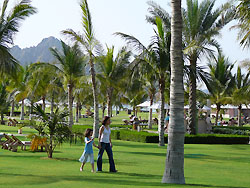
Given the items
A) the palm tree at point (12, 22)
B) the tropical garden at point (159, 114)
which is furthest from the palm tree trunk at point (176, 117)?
the palm tree at point (12, 22)

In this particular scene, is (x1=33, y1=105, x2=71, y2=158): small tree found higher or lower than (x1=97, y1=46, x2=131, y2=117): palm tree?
lower

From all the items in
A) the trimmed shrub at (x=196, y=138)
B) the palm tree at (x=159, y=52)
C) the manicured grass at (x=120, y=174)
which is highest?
the palm tree at (x=159, y=52)

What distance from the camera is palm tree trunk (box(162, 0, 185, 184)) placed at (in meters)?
8.53

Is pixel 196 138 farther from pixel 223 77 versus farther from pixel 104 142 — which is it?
pixel 223 77

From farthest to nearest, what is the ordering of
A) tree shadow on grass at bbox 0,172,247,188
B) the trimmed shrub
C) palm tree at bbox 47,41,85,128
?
palm tree at bbox 47,41,85,128 < the trimmed shrub < tree shadow on grass at bbox 0,172,247,188

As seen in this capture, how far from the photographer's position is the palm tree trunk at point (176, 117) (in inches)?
336

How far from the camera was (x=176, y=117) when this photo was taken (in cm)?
877

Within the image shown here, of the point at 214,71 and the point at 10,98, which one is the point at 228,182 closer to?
the point at 214,71

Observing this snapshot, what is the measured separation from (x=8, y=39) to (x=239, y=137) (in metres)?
15.1

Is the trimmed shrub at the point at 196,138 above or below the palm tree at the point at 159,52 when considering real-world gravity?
below

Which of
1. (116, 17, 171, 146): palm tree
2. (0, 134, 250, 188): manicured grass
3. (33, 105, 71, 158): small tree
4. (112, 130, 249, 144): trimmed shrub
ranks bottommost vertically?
(0, 134, 250, 188): manicured grass

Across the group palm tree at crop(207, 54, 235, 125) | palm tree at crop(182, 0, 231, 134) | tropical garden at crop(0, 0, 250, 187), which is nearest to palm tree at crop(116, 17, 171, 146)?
tropical garden at crop(0, 0, 250, 187)

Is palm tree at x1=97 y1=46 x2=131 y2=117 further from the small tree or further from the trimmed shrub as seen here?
the small tree

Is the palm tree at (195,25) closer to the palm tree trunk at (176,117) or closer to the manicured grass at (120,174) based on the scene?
the manicured grass at (120,174)
